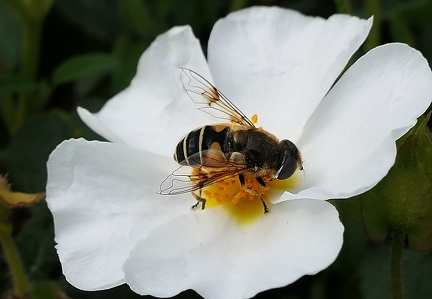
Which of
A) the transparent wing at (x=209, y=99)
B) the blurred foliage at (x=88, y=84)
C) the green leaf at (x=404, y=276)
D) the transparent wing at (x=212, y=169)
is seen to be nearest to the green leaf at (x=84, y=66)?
the blurred foliage at (x=88, y=84)

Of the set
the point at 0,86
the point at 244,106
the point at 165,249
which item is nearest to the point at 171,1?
the point at 0,86

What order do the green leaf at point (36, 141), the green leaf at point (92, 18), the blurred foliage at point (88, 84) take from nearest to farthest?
the blurred foliage at point (88, 84) < the green leaf at point (36, 141) < the green leaf at point (92, 18)

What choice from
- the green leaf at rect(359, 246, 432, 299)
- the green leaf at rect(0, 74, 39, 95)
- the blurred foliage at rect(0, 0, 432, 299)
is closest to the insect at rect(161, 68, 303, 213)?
the blurred foliage at rect(0, 0, 432, 299)

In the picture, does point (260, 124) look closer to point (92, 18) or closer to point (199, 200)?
point (199, 200)

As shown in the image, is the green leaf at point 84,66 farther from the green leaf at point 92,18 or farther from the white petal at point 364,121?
the white petal at point 364,121

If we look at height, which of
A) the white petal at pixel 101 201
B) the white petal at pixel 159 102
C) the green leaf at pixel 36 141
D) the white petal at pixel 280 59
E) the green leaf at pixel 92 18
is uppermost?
the white petal at pixel 280 59

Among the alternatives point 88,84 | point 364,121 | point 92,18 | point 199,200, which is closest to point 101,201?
point 199,200

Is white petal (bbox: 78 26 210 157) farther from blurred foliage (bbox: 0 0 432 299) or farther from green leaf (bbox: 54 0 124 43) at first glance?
green leaf (bbox: 54 0 124 43)
